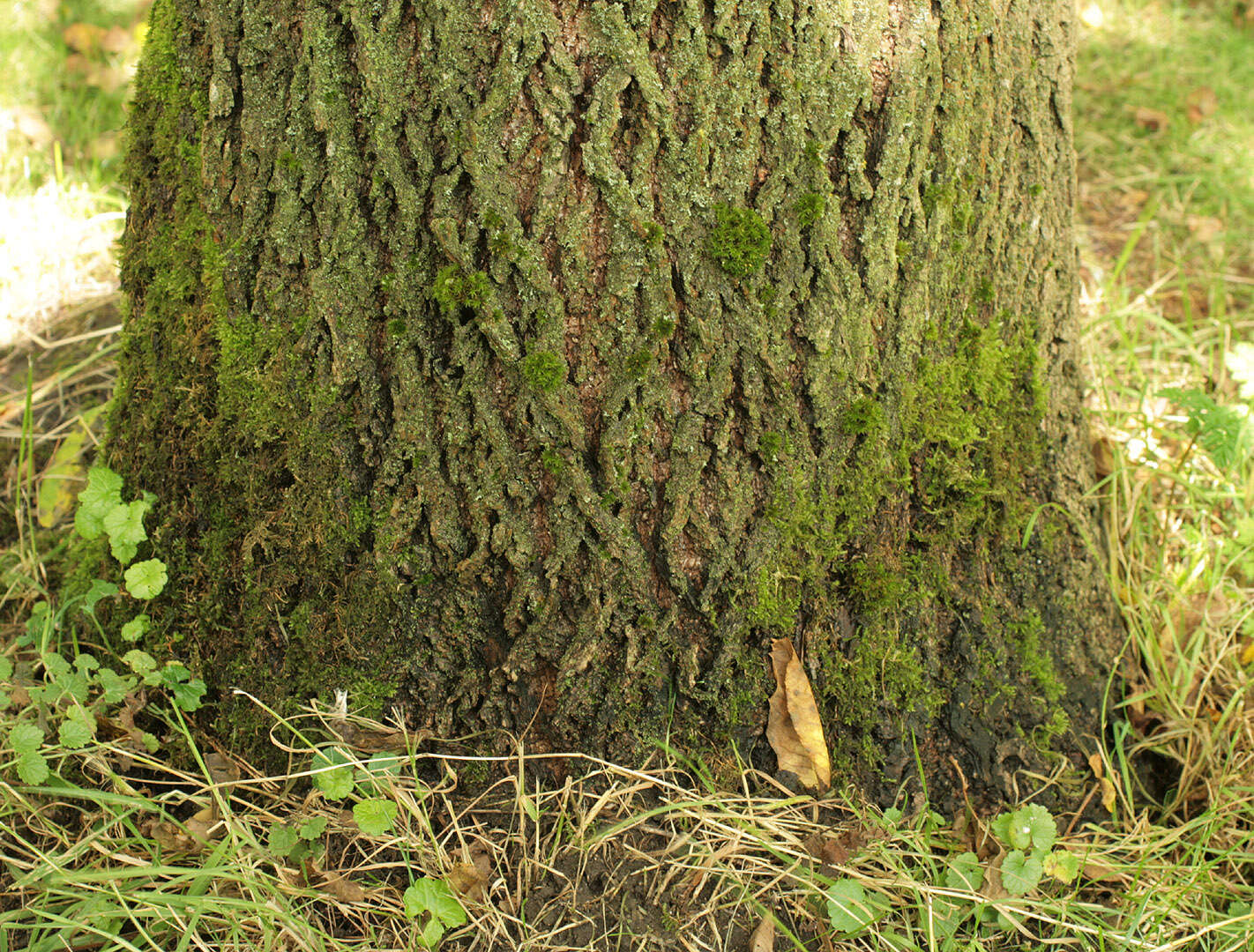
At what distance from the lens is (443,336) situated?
1411 mm

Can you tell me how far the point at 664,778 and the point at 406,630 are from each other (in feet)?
1.61

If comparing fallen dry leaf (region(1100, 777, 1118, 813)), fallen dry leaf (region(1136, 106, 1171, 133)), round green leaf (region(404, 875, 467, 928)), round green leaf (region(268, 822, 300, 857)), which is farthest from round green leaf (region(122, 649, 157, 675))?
fallen dry leaf (region(1136, 106, 1171, 133))

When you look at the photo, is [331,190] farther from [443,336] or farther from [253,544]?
[253,544]

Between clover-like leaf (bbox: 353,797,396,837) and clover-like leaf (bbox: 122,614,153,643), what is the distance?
1.77 feet

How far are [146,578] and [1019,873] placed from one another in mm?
1547

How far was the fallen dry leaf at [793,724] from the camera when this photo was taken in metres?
1.53

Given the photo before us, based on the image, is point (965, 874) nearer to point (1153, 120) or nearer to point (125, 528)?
point (125, 528)

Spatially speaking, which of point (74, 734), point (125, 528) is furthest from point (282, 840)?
point (125, 528)

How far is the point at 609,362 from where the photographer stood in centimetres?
140

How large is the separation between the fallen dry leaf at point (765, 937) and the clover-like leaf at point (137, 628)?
1163mm

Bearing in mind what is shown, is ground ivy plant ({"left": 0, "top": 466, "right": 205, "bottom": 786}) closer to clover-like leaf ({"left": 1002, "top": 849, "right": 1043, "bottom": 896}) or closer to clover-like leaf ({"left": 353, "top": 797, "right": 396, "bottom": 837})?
clover-like leaf ({"left": 353, "top": 797, "right": 396, "bottom": 837})

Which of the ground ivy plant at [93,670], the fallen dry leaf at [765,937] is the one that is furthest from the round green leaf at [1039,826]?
the ground ivy plant at [93,670]

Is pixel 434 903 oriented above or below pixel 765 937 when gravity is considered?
above

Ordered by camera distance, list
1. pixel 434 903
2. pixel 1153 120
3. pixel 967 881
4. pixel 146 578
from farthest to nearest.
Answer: pixel 1153 120, pixel 146 578, pixel 967 881, pixel 434 903
